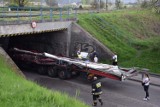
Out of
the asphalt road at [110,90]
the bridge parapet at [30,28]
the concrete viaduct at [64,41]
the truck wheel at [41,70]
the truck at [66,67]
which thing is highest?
the bridge parapet at [30,28]

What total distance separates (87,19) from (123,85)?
9.97m

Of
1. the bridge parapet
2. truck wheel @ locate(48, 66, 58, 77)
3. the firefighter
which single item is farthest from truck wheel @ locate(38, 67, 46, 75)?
the firefighter

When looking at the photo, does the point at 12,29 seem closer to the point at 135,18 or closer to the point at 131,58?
the point at 131,58

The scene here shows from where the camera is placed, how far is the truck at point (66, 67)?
57.6 ft

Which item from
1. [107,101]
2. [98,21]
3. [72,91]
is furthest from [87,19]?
[107,101]

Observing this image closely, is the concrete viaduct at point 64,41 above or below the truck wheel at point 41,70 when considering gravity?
above

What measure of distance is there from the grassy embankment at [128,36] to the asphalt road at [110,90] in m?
3.64

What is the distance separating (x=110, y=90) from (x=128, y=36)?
11.2 metres

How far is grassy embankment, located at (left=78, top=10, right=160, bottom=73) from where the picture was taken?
74.1 ft

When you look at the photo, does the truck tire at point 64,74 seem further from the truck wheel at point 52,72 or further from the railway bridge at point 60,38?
the railway bridge at point 60,38

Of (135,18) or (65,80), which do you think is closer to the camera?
(65,80)

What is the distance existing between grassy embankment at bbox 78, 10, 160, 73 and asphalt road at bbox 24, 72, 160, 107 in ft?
11.9

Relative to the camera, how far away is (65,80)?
64.0 ft

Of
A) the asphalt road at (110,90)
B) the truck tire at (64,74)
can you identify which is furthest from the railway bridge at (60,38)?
the asphalt road at (110,90)
